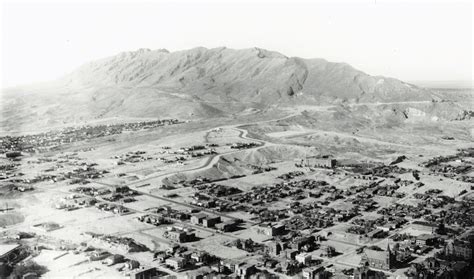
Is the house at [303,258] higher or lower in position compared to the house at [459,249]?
lower

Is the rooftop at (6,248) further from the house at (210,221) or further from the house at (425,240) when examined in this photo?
the house at (425,240)

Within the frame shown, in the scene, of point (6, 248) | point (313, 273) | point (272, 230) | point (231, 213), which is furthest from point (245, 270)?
point (6, 248)

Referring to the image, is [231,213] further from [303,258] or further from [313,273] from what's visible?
[313,273]

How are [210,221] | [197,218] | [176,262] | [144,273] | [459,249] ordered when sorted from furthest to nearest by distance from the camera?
1. [197,218]
2. [210,221]
3. [459,249]
4. [176,262]
5. [144,273]

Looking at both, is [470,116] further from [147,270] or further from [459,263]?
[147,270]

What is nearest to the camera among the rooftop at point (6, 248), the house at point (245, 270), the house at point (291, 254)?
the house at point (245, 270)

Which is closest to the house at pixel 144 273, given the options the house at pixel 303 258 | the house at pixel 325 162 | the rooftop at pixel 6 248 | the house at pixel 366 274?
the rooftop at pixel 6 248

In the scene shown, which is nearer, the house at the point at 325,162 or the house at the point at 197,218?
the house at the point at 197,218
